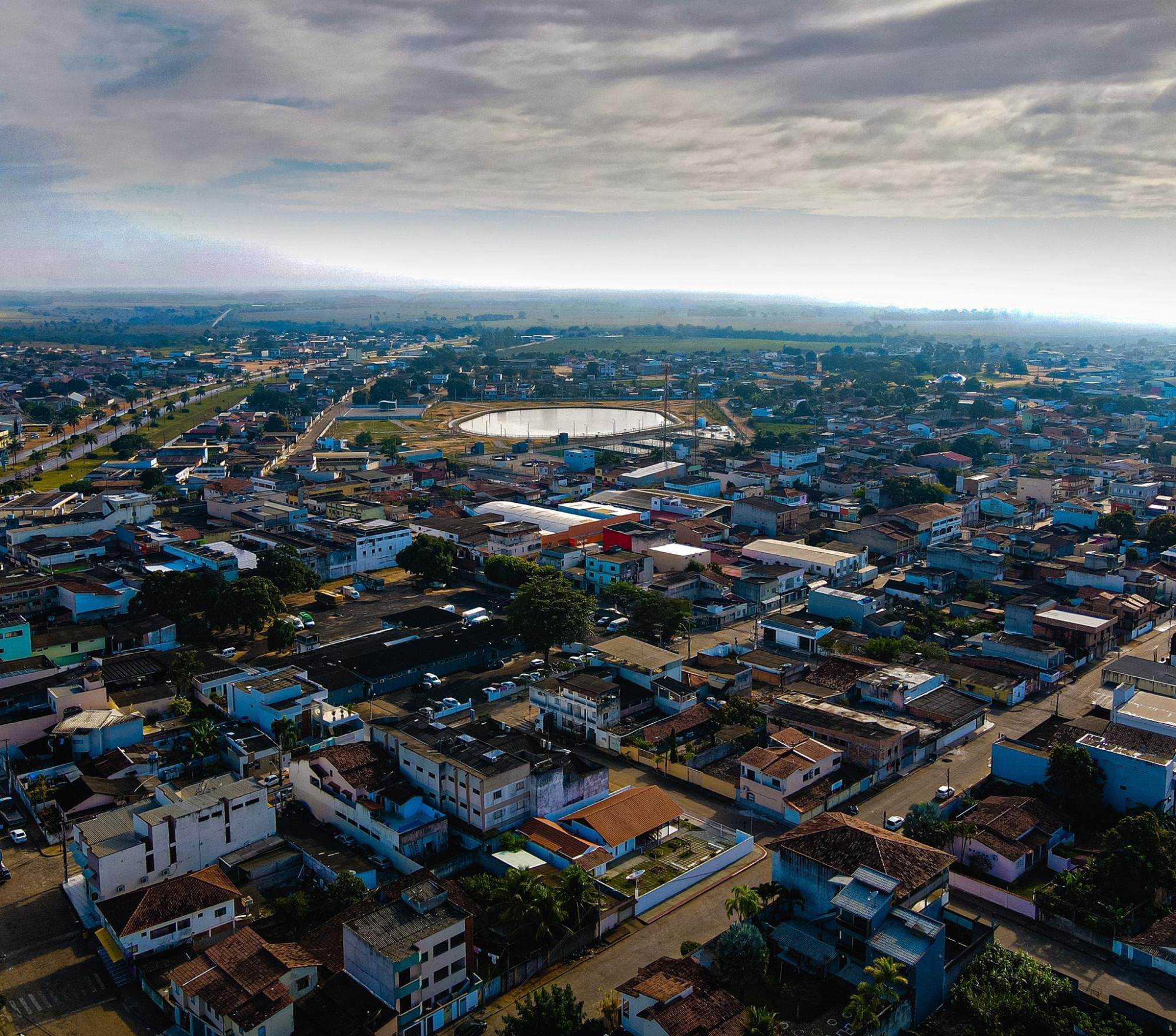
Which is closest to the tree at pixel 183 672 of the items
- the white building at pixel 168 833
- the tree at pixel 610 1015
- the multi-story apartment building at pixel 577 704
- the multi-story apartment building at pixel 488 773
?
the white building at pixel 168 833

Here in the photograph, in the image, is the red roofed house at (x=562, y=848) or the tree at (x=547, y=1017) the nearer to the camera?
the tree at (x=547, y=1017)

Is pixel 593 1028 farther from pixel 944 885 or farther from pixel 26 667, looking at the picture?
pixel 26 667

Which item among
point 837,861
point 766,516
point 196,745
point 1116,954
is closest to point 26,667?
point 196,745

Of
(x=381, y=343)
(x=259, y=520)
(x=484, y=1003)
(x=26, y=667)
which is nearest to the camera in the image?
(x=484, y=1003)

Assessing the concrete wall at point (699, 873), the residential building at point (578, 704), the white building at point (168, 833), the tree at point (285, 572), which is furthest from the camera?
the tree at point (285, 572)

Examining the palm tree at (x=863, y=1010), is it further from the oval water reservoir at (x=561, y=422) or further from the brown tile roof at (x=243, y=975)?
the oval water reservoir at (x=561, y=422)

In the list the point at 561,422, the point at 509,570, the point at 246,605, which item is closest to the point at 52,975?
the point at 246,605
